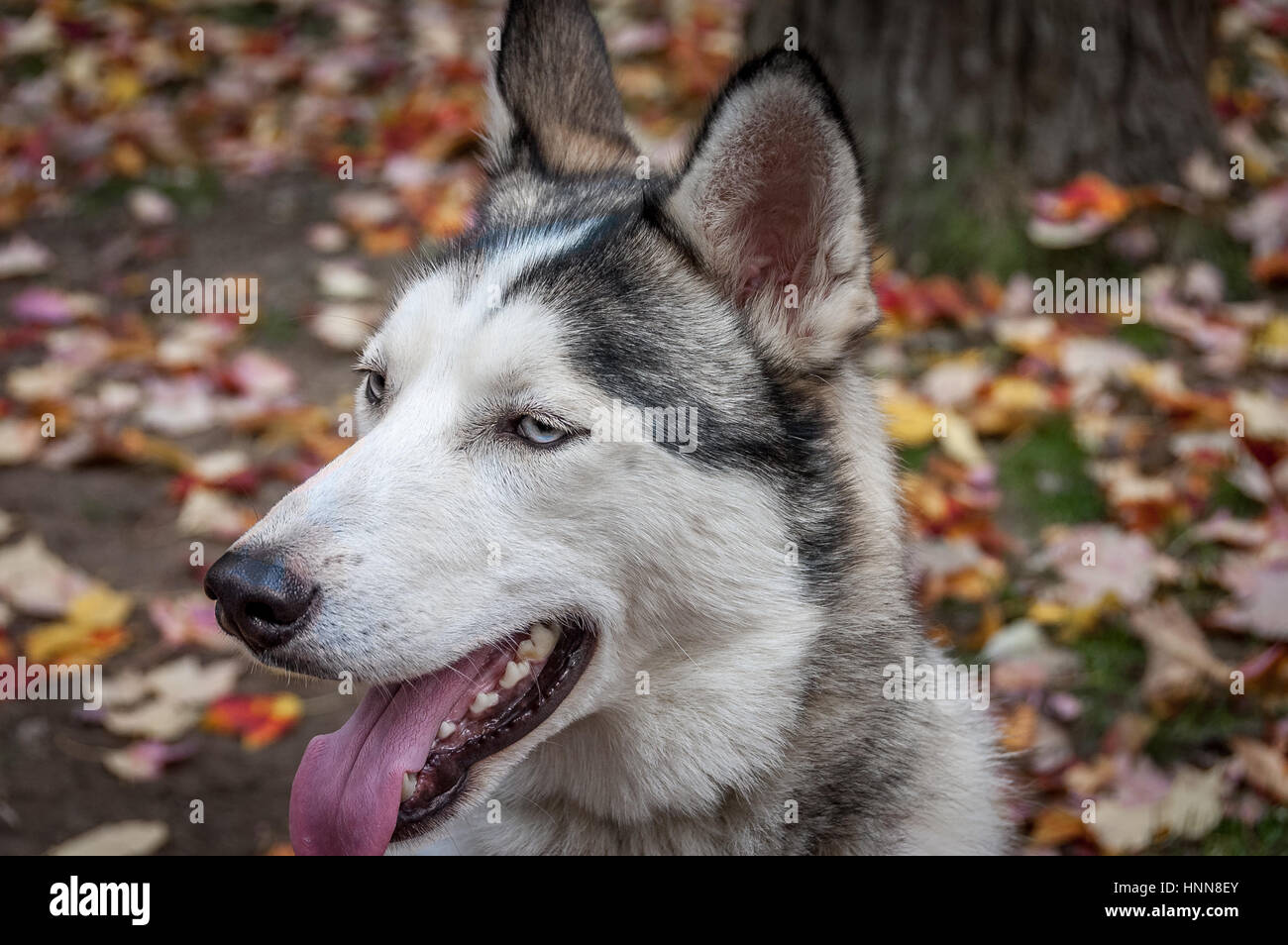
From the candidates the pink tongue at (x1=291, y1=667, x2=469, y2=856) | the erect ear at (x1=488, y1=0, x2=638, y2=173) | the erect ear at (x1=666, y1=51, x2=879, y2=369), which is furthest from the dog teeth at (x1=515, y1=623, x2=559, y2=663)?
the erect ear at (x1=488, y1=0, x2=638, y2=173)

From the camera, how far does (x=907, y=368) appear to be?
5.23 meters

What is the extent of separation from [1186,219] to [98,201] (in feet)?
20.2

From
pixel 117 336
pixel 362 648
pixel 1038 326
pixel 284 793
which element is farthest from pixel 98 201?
pixel 362 648

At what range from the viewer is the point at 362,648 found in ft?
7.29

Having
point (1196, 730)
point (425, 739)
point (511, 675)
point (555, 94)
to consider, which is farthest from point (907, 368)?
point (425, 739)

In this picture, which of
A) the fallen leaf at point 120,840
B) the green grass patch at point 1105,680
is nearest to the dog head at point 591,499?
the fallen leaf at point 120,840

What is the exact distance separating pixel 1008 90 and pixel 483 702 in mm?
4186

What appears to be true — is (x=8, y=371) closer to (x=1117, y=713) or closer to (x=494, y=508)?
(x=494, y=508)

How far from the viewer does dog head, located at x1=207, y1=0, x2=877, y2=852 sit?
2271 mm

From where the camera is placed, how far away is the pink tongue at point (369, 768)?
232 cm

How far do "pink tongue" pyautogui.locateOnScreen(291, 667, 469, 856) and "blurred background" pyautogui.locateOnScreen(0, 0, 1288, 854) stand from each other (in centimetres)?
130

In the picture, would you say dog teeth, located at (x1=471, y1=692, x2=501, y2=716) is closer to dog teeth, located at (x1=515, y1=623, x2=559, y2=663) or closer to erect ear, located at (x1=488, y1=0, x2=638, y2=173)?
dog teeth, located at (x1=515, y1=623, x2=559, y2=663)

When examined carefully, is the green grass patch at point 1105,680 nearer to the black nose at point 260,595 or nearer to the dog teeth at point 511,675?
the dog teeth at point 511,675

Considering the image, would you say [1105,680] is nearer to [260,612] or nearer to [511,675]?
[511,675]
